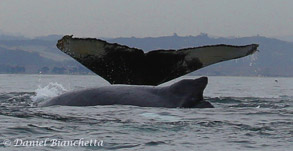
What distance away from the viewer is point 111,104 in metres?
9.80

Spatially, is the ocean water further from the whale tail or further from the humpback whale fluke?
the humpback whale fluke

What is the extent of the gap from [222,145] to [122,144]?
124 cm

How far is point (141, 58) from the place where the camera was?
10336 millimetres

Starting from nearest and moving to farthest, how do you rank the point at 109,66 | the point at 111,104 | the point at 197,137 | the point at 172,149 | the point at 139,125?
the point at 172,149 → the point at 197,137 → the point at 139,125 → the point at 111,104 → the point at 109,66

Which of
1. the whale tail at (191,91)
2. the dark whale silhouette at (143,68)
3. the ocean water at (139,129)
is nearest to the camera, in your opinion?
the ocean water at (139,129)

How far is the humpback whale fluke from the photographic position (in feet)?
32.3

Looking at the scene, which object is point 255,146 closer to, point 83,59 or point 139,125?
point 139,125

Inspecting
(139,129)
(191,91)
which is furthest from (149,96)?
(139,129)

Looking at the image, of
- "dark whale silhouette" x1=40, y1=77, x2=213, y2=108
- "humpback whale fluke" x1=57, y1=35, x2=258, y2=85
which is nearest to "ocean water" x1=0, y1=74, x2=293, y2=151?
"dark whale silhouette" x1=40, y1=77, x2=213, y2=108

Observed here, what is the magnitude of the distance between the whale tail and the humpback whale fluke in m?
0.55

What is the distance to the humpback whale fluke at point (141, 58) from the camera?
9.85 meters

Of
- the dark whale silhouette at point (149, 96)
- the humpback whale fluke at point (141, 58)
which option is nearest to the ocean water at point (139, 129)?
the dark whale silhouette at point (149, 96)

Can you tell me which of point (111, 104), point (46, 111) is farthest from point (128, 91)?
point (46, 111)

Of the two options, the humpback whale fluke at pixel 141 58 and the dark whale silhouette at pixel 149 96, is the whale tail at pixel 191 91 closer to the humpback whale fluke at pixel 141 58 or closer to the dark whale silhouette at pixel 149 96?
the dark whale silhouette at pixel 149 96
